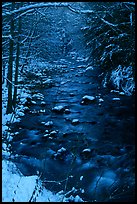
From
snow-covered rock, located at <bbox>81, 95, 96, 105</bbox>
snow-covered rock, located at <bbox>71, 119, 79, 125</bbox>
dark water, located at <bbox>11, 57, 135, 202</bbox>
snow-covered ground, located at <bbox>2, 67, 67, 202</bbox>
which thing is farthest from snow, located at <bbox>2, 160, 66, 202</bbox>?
snow-covered rock, located at <bbox>81, 95, 96, 105</bbox>

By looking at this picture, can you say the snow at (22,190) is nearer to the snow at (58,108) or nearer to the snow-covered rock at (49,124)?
the snow-covered rock at (49,124)

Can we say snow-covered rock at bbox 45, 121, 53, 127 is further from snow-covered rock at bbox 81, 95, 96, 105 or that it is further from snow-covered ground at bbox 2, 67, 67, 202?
snow-covered ground at bbox 2, 67, 67, 202

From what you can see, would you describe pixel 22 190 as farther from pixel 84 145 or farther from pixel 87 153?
pixel 84 145

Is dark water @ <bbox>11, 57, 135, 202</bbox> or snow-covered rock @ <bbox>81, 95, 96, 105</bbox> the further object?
snow-covered rock @ <bbox>81, 95, 96, 105</bbox>

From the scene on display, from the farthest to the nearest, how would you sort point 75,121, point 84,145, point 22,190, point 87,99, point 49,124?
1. point 87,99
2. point 75,121
3. point 49,124
4. point 84,145
5. point 22,190

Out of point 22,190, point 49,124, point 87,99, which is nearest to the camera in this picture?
point 22,190

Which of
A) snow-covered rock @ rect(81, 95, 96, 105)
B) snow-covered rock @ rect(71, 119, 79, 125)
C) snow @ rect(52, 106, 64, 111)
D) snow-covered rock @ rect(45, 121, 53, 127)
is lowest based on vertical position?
snow-covered rock @ rect(45, 121, 53, 127)

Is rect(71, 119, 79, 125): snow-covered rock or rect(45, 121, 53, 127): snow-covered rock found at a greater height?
rect(71, 119, 79, 125): snow-covered rock

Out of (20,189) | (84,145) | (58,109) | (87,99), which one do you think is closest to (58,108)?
(58,109)

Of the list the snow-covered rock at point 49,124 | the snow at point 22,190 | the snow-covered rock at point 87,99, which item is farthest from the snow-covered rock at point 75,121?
the snow at point 22,190

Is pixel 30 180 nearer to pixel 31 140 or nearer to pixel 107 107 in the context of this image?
pixel 31 140

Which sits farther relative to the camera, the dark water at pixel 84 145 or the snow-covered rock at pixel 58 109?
the snow-covered rock at pixel 58 109

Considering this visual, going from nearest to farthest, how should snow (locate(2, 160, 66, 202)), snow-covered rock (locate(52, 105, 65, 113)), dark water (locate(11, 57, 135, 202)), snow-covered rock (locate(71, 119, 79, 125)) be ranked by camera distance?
snow (locate(2, 160, 66, 202)), dark water (locate(11, 57, 135, 202)), snow-covered rock (locate(71, 119, 79, 125)), snow-covered rock (locate(52, 105, 65, 113))

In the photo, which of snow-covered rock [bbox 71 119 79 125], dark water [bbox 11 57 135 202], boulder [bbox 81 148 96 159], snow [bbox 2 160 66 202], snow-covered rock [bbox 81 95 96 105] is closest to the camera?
snow [bbox 2 160 66 202]
